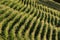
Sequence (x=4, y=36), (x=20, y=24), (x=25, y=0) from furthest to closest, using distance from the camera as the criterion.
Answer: (x=25, y=0) < (x=20, y=24) < (x=4, y=36)

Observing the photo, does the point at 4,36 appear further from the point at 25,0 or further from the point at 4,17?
the point at 25,0

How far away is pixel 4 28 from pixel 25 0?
9176 mm

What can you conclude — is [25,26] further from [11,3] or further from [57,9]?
[57,9]

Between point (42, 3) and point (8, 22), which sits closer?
point (8, 22)

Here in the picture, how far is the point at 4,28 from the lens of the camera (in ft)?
32.2

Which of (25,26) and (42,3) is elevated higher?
(25,26)

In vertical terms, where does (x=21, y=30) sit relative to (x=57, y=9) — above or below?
above

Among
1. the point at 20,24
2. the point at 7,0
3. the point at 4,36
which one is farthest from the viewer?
the point at 7,0

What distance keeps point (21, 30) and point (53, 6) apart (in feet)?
35.8

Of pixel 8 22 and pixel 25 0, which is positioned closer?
pixel 8 22

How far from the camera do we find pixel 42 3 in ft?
Answer: 67.8

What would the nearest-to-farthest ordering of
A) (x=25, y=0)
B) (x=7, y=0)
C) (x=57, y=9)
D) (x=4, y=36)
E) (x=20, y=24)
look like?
(x=4, y=36) < (x=20, y=24) < (x=7, y=0) < (x=25, y=0) < (x=57, y=9)

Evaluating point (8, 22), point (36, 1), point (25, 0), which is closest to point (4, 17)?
point (8, 22)

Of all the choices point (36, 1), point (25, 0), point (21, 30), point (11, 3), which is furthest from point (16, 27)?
point (36, 1)
